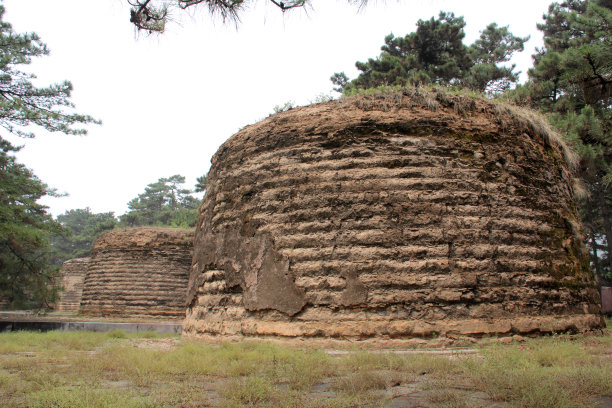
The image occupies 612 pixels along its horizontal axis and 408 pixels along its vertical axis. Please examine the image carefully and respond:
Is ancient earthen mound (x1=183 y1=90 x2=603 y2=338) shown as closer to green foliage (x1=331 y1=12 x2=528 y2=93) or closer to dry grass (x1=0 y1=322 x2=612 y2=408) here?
dry grass (x1=0 y1=322 x2=612 y2=408)

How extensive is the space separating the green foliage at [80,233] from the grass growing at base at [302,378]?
1505 inches

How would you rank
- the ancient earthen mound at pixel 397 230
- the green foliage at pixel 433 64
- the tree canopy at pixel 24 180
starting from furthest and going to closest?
the green foliage at pixel 433 64 < the tree canopy at pixel 24 180 < the ancient earthen mound at pixel 397 230

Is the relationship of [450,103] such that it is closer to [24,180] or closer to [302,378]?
[302,378]

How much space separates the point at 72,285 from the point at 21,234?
16.3m

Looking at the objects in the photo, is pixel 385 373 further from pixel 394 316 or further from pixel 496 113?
pixel 496 113

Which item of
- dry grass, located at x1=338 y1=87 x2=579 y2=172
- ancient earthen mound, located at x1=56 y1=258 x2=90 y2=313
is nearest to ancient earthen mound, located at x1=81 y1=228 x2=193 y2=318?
dry grass, located at x1=338 y1=87 x2=579 y2=172

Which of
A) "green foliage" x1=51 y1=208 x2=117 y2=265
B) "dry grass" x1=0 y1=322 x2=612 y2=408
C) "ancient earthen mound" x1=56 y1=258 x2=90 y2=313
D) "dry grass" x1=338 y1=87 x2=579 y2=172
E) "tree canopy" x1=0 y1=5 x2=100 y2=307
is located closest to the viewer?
"dry grass" x1=0 y1=322 x2=612 y2=408

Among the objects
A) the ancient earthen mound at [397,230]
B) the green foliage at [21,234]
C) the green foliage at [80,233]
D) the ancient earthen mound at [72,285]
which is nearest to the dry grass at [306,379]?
the ancient earthen mound at [397,230]

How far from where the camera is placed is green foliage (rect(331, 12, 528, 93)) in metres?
21.5

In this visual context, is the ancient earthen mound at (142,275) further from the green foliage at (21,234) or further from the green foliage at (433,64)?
the green foliage at (433,64)

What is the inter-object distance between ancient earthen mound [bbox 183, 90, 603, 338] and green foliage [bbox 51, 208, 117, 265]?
120ft

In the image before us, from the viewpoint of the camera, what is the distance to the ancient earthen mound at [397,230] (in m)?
5.14

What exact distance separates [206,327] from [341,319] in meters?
2.13

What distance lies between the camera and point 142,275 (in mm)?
15375
